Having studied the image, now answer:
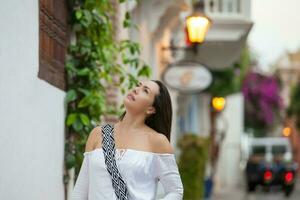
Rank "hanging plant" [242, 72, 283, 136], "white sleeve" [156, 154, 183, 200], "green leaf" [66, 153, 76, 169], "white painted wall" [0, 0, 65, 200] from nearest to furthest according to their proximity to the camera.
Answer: "white sleeve" [156, 154, 183, 200], "white painted wall" [0, 0, 65, 200], "green leaf" [66, 153, 76, 169], "hanging plant" [242, 72, 283, 136]

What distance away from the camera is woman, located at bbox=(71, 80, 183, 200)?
160 inches

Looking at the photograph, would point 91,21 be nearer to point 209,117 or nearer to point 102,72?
point 102,72

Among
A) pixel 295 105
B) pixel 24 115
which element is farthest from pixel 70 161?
pixel 295 105

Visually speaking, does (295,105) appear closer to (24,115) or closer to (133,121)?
(24,115)

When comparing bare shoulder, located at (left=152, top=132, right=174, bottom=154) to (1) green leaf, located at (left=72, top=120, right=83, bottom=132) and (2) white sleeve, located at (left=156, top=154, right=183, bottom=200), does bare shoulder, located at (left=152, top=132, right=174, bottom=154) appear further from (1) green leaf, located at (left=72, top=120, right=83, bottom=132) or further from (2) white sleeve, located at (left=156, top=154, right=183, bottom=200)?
(1) green leaf, located at (left=72, top=120, right=83, bottom=132)

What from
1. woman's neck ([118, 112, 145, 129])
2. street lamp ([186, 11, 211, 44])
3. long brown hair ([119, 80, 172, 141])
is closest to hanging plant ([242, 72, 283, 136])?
street lamp ([186, 11, 211, 44])

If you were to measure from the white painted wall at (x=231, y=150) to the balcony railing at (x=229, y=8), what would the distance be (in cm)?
1647

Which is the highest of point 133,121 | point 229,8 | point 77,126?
point 229,8

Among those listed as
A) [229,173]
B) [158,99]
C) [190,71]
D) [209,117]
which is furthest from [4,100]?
[229,173]

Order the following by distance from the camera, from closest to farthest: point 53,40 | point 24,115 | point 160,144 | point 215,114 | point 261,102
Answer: point 160,144 → point 24,115 → point 53,40 → point 215,114 → point 261,102

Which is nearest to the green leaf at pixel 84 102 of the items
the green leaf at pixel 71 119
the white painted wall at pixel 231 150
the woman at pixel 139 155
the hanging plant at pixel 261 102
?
the green leaf at pixel 71 119

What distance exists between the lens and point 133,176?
13.4 ft

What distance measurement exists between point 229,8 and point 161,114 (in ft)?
40.9

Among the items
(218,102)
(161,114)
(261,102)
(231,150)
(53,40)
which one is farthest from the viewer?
(261,102)
